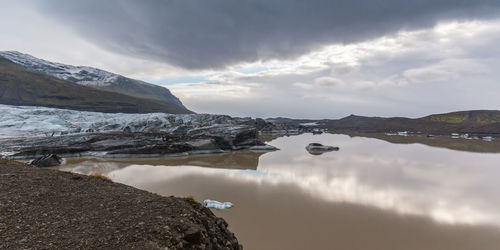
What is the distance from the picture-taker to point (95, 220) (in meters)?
6.57

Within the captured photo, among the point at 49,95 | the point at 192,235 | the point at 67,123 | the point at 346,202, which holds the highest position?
the point at 49,95

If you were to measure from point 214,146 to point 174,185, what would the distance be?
76.2ft

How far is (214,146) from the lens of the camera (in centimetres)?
4303

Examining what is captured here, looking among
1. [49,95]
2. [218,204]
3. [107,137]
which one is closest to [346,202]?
[218,204]

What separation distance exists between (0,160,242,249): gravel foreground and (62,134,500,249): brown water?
407cm

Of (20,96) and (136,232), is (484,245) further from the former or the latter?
(20,96)

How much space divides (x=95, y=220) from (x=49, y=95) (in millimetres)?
153369

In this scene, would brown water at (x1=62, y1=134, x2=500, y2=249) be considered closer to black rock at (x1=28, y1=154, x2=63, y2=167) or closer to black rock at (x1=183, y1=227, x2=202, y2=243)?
black rock at (x1=28, y1=154, x2=63, y2=167)

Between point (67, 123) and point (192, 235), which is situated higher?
point (67, 123)

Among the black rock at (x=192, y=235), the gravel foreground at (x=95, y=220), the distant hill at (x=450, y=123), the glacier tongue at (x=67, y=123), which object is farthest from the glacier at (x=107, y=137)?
the distant hill at (x=450, y=123)

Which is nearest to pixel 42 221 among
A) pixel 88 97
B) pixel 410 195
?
pixel 410 195

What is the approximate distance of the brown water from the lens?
10648 millimetres

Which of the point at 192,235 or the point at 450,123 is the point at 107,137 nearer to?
the point at 192,235

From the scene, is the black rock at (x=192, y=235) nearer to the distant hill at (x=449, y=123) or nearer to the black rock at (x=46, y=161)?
the black rock at (x=46, y=161)
